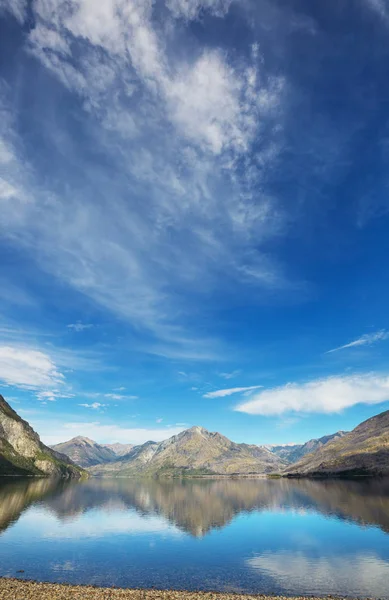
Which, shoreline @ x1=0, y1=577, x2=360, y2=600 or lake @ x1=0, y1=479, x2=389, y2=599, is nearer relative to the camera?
shoreline @ x1=0, y1=577, x2=360, y2=600

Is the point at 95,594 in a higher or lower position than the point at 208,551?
lower

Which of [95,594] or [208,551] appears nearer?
[95,594]

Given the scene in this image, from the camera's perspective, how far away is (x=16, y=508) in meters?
132

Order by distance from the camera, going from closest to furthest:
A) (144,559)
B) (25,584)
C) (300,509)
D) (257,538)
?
(25,584) < (144,559) < (257,538) < (300,509)

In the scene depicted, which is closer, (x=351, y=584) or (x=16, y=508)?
(x=351, y=584)

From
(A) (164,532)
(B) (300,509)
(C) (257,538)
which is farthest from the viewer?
(B) (300,509)

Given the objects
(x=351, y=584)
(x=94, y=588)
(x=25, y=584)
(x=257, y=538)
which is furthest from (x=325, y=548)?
(x=25, y=584)

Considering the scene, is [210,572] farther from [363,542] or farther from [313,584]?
[363,542]

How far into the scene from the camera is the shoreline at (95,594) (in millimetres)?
44344

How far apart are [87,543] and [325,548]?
54.2 meters

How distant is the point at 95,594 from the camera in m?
46.3

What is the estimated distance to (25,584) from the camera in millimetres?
49062

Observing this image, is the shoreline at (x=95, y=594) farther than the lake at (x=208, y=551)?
No

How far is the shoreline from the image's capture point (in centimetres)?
4434
